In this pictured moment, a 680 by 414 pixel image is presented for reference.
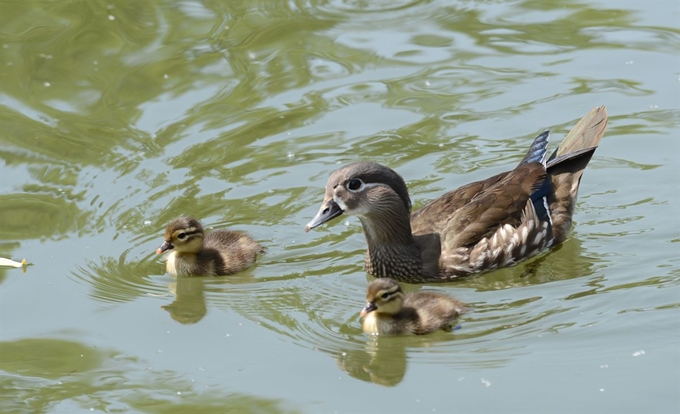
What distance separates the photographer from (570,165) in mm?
10258

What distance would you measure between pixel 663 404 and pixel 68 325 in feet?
13.2

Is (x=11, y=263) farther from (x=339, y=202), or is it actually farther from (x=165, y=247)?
(x=339, y=202)

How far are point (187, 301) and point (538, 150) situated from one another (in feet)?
10.1

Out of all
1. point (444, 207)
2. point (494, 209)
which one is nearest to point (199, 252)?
point (444, 207)

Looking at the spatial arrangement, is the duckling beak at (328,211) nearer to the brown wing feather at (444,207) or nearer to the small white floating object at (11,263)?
the brown wing feather at (444,207)

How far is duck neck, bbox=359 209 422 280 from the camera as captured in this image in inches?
372

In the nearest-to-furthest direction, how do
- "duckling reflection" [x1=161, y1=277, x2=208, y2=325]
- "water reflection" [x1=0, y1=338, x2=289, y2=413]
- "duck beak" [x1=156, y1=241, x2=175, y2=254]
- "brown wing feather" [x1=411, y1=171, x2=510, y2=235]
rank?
1. "water reflection" [x1=0, y1=338, x2=289, y2=413]
2. "duckling reflection" [x1=161, y1=277, x2=208, y2=325]
3. "duck beak" [x1=156, y1=241, x2=175, y2=254]
4. "brown wing feather" [x1=411, y1=171, x2=510, y2=235]

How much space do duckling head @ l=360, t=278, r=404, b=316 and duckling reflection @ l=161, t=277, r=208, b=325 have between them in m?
1.34

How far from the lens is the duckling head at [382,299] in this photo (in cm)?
812

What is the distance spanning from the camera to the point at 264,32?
43.7 ft

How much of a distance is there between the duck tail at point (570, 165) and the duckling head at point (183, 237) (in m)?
2.77

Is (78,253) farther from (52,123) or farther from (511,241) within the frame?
(511,241)

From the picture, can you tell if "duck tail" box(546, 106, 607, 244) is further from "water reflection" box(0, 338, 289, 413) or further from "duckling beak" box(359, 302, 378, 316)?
"water reflection" box(0, 338, 289, 413)

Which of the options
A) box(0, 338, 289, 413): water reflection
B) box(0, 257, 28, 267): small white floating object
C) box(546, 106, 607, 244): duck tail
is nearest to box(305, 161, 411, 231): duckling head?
box(546, 106, 607, 244): duck tail
